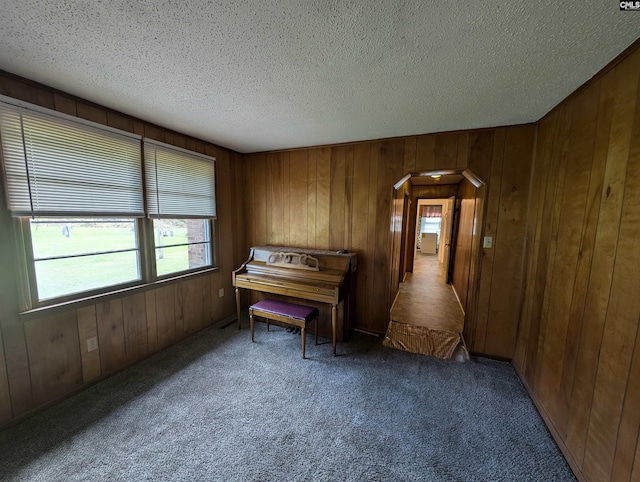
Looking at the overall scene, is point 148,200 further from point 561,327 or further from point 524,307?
point 524,307

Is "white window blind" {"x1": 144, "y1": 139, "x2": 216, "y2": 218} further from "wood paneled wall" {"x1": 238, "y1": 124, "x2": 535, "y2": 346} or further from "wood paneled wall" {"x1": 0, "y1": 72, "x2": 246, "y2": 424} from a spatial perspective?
"wood paneled wall" {"x1": 238, "y1": 124, "x2": 535, "y2": 346}

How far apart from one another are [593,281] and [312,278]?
84.1 inches

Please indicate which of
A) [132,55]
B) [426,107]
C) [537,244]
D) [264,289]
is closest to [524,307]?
[537,244]

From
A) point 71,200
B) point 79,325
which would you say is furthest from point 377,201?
point 79,325

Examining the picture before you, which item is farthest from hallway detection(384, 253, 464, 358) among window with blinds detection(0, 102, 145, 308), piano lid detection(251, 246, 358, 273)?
window with blinds detection(0, 102, 145, 308)

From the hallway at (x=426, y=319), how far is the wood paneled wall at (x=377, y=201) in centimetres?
28

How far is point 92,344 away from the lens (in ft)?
6.68

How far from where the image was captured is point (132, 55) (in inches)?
53.1

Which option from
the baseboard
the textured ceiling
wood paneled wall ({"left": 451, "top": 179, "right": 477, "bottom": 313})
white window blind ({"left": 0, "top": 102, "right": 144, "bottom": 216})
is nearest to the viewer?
the textured ceiling

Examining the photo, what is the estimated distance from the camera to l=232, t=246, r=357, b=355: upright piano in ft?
8.49

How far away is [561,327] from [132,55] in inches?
125

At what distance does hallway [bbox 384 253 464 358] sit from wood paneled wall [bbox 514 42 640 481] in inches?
36.7

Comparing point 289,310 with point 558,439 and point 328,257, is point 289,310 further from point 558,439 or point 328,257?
point 558,439

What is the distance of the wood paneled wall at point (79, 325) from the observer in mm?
1613
